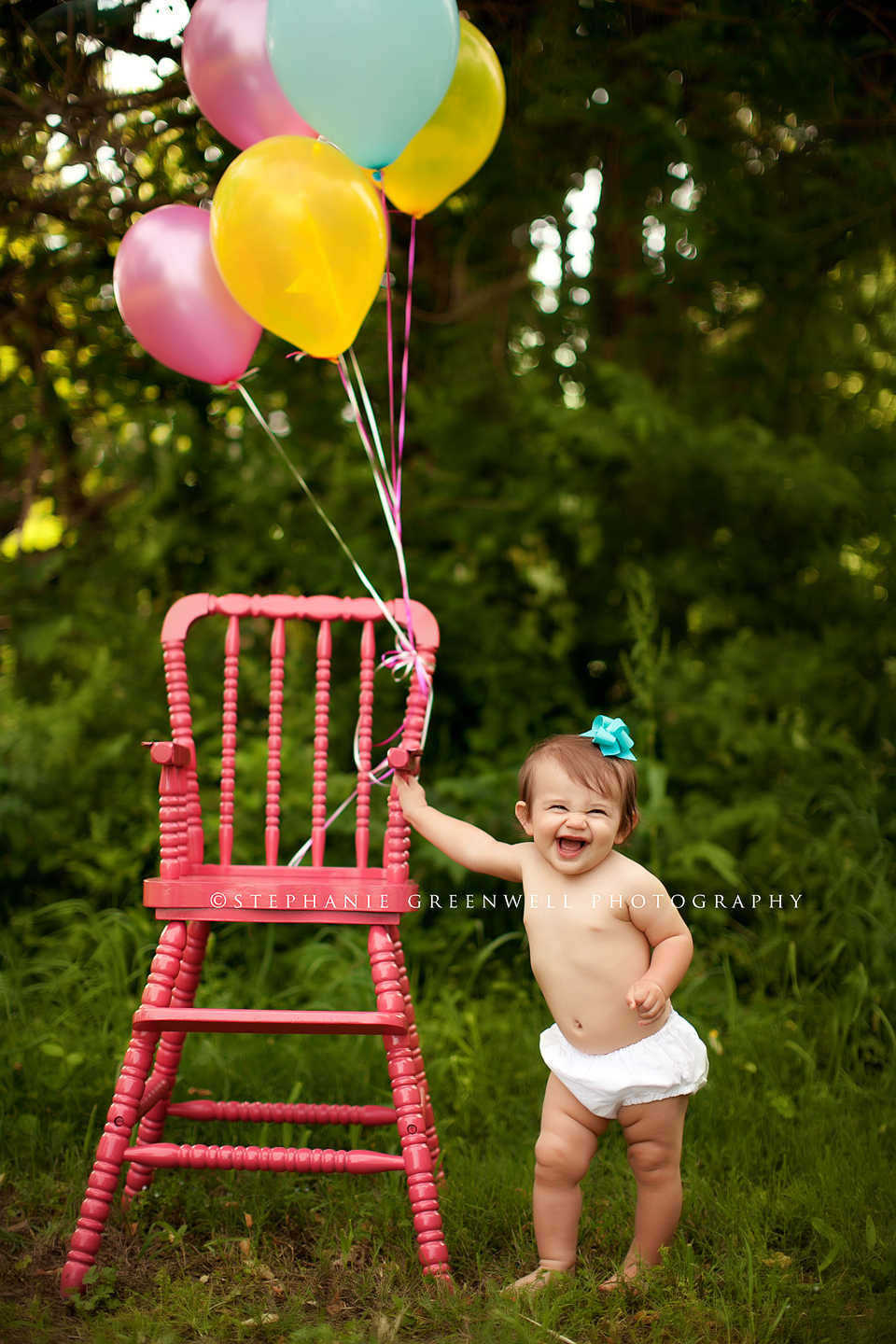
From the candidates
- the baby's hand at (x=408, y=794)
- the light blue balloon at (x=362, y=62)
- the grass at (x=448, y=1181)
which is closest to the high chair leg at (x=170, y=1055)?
the grass at (x=448, y=1181)

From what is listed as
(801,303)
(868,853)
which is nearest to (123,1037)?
(868,853)

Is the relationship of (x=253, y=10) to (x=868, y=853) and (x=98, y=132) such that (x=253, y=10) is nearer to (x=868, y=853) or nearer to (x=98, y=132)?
(x=98, y=132)

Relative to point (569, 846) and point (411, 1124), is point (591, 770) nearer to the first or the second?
point (569, 846)

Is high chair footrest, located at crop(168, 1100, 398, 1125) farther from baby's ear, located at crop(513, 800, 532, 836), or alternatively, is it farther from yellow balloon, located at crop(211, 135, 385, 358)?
yellow balloon, located at crop(211, 135, 385, 358)

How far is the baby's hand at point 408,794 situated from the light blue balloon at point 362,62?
1211 millimetres

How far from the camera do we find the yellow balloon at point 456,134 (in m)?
2.19

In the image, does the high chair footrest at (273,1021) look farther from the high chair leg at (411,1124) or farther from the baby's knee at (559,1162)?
the baby's knee at (559,1162)

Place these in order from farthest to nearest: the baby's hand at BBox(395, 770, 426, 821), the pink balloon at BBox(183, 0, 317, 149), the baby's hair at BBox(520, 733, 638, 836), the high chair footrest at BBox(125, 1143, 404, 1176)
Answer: the pink balloon at BBox(183, 0, 317, 149) → the baby's hand at BBox(395, 770, 426, 821) → the high chair footrest at BBox(125, 1143, 404, 1176) → the baby's hair at BBox(520, 733, 638, 836)

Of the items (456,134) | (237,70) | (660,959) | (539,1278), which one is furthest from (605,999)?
(237,70)

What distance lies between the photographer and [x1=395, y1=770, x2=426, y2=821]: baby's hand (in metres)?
1.99

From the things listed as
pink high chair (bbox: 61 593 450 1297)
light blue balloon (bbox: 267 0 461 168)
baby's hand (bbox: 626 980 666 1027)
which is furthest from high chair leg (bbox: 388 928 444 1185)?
light blue balloon (bbox: 267 0 461 168)

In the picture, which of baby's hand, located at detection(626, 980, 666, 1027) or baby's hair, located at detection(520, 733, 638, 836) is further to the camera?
baby's hair, located at detection(520, 733, 638, 836)

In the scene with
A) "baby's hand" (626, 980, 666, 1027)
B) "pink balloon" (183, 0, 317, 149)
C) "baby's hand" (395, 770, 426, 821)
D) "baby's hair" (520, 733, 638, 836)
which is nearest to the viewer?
"baby's hand" (626, 980, 666, 1027)

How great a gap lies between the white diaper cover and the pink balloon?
1.94 m
